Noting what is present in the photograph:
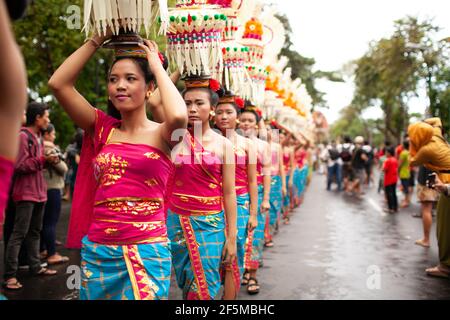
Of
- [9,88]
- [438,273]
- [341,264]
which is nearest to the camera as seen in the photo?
[9,88]

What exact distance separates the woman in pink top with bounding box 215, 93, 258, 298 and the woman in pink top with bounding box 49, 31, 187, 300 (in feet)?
6.75

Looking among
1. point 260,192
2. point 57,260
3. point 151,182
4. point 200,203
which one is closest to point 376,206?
point 260,192

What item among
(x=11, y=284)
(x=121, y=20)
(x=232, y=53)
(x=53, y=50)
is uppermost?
(x=53, y=50)

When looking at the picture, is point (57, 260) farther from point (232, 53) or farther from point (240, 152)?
point (232, 53)

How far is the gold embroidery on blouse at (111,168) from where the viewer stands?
8.11ft

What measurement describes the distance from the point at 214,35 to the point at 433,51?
663 inches

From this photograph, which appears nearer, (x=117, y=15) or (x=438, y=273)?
(x=117, y=15)

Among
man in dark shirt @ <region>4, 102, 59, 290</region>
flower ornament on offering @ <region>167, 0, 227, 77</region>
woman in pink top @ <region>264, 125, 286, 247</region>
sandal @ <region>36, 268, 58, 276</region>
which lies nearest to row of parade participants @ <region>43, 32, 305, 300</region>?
flower ornament on offering @ <region>167, 0, 227, 77</region>

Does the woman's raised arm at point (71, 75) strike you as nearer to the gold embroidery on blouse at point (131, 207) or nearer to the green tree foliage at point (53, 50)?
the gold embroidery on blouse at point (131, 207)

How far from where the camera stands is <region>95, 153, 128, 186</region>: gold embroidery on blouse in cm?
247

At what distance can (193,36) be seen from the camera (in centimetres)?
356

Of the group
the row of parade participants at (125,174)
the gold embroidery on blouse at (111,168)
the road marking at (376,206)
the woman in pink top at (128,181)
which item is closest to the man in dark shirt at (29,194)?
the row of parade participants at (125,174)

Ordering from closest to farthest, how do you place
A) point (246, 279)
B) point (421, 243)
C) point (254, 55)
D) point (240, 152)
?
1. point (240, 152)
2. point (254, 55)
3. point (246, 279)
4. point (421, 243)

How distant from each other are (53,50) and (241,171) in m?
9.84
